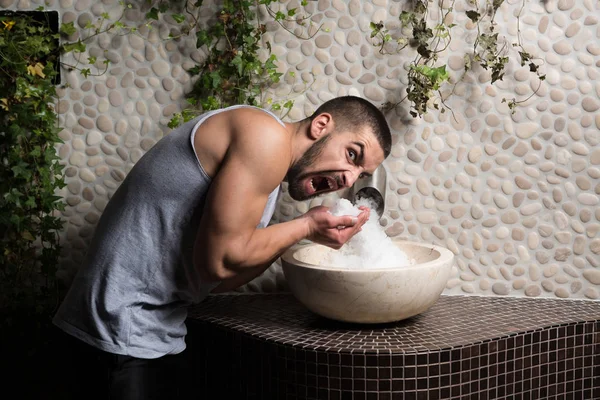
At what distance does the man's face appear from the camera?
1562 mm

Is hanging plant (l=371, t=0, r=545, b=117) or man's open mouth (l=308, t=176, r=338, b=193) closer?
man's open mouth (l=308, t=176, r=338, b=193)

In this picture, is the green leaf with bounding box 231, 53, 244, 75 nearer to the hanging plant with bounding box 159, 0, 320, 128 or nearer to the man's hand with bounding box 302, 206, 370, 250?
the hanging plant with bounding box 159, 0, 320, 128

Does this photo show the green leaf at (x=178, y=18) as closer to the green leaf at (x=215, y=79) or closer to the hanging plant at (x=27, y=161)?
the green leaf at (x=215, y=79)

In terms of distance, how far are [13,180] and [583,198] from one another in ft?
5.97

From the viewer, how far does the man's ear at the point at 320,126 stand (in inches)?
61.6

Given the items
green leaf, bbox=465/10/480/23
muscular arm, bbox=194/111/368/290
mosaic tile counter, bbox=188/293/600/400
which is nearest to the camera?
muscular arm, bbox=194/111/368/290

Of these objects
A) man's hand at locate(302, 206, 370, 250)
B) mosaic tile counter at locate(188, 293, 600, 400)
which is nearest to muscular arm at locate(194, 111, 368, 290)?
man's hand at locate(302, 206, 370, 250)

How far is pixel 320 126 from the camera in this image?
1.57 m

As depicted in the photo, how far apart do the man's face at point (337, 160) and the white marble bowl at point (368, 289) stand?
0.23 metres

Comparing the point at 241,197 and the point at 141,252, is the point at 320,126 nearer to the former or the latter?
the point at 241,197

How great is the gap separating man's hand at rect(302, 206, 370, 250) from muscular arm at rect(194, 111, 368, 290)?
18 centimetres

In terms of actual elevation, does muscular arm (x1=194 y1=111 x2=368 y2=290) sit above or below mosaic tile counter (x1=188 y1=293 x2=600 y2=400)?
above

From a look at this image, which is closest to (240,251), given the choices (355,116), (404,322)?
(355,116)

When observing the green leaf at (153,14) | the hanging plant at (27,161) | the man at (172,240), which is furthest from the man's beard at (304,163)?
the hanging plant at (27,161)
